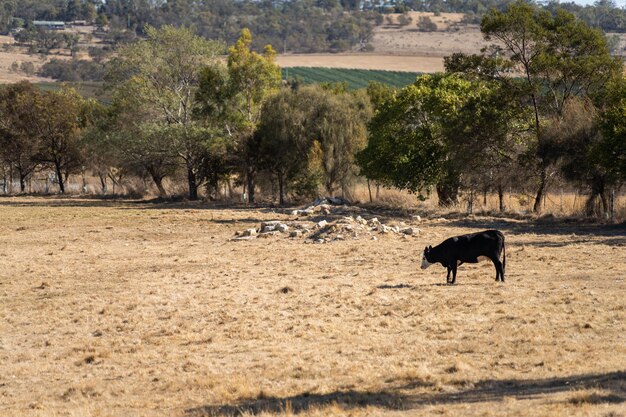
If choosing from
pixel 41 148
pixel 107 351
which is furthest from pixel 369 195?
pixel 107 351

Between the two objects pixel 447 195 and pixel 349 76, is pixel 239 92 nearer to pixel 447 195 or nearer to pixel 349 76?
pixel 447 195

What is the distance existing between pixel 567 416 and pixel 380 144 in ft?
127

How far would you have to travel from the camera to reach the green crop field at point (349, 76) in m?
134

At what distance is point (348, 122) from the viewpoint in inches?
2195

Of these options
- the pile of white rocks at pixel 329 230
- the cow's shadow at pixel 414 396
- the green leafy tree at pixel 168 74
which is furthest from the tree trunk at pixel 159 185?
the cow's shadow at pixel 414 396

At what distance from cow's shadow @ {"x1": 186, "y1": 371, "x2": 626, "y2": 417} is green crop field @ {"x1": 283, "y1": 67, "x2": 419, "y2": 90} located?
11773 cm

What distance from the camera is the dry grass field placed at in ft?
41.5

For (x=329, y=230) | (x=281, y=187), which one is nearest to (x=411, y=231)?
(x=329, y=230)

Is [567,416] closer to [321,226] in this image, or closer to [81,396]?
[81,396]

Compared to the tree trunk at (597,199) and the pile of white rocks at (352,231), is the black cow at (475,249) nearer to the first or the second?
the pile of white rocks at (352,231)

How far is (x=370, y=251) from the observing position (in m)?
29.9

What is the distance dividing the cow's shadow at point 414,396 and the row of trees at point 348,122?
2445cm

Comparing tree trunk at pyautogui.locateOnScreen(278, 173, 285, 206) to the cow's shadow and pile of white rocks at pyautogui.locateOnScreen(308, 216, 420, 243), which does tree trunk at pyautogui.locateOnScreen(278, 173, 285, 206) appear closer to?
pile of white rocks at pyautogui.locateOnScreen(308, 216, 420, 243)

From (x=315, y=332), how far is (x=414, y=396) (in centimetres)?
537
